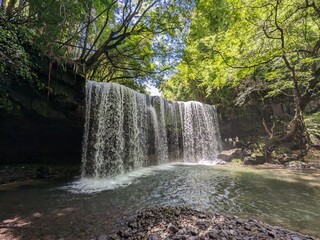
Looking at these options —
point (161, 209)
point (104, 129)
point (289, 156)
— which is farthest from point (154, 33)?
point (289, 156)

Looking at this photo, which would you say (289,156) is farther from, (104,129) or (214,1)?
(104,129)

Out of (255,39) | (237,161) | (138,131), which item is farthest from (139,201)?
(237,161)

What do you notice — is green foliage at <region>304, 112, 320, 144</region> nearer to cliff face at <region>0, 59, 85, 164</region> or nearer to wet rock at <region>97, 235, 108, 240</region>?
cliff face at <region>0, 59, 85, 164</region>

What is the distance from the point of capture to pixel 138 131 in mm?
10898

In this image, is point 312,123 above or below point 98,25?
below

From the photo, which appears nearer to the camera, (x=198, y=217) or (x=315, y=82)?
(x=198, y=217)

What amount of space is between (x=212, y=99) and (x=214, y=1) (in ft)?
35.6

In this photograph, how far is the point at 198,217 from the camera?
3682 millimetres

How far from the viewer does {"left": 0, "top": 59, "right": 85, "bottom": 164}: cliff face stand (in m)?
7.16

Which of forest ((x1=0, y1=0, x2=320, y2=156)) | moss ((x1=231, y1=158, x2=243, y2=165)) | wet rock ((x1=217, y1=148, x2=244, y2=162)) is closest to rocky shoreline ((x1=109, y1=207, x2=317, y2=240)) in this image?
forest ((x1=0, y1=0, x2=320, y2=156))

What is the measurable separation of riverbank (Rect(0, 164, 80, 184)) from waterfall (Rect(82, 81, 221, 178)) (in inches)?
31.9

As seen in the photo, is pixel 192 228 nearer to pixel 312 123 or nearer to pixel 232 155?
pixel 232 155

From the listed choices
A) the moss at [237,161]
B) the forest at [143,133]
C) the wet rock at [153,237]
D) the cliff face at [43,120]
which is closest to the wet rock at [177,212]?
the forest at [143,133]

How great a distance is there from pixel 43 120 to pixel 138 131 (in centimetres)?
447
